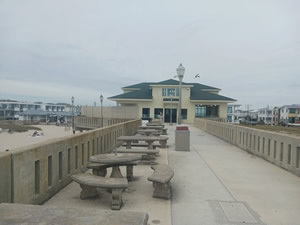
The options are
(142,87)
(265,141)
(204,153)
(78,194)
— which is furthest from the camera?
(142,87)

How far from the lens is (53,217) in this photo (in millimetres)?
2301

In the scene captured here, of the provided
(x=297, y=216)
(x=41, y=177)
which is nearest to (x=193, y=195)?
(x=297, y=216)

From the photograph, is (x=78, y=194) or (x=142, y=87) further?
(x=142, y=87)

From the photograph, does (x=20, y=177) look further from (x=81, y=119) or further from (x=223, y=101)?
(x=223, y=101)

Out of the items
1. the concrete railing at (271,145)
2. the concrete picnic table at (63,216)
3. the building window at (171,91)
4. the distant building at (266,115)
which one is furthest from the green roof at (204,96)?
the distant building at (266,115)

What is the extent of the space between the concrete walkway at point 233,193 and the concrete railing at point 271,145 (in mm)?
248

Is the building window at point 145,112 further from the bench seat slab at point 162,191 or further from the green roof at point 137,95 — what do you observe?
the bench seat slab at point 162,191

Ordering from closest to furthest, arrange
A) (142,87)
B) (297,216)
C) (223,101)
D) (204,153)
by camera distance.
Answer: (297,216)
(204,153)
(223,101)
(142,87)

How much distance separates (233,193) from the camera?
4.79m

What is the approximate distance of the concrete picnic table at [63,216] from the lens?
2.21 metres

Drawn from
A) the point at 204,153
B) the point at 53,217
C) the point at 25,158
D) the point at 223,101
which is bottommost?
the point at 204,153

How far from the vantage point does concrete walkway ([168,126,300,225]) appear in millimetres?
3671

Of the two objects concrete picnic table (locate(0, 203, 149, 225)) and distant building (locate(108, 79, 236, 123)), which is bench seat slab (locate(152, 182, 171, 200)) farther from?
distant building (locate(108, 79, 236, 123))

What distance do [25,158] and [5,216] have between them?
137 centimetres
